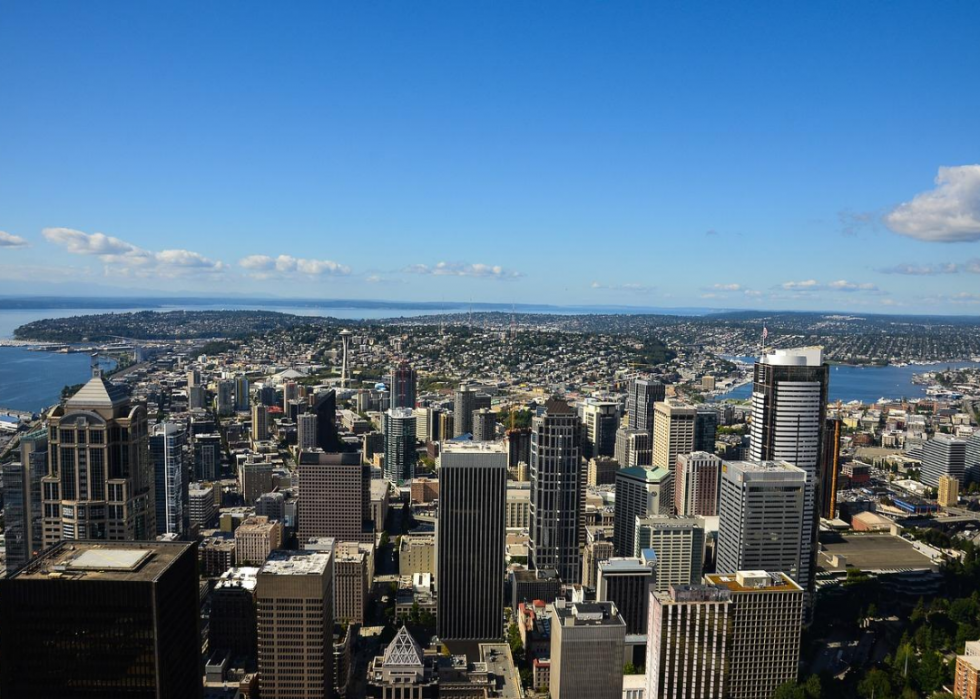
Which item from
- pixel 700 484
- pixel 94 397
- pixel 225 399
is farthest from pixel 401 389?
pixel 94 397

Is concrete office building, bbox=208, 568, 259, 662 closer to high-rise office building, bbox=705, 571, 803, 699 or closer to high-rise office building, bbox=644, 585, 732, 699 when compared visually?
high-rise office building, bbox=644, 585, 732, 699

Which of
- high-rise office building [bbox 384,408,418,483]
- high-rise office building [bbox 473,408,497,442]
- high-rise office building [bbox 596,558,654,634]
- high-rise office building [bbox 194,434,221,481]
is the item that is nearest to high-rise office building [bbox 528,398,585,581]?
high-rise office building [bbox 596,558,654,634]

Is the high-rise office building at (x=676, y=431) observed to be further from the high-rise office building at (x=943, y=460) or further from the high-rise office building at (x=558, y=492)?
the high-rise office building at (x=943, y=460)

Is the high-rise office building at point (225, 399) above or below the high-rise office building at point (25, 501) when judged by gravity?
below

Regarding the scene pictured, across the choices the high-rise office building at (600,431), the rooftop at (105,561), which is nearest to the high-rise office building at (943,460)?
the high-rise office building at (600,431)

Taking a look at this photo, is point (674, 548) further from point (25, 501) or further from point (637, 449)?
point (25, 501)

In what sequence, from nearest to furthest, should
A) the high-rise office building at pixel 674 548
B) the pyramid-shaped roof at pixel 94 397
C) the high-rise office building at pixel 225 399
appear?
the pyramid-shaped roof at pixel 94 397 < the high-rise office building at pixel 674 548 < the high-rise office building at pixel 225 399
